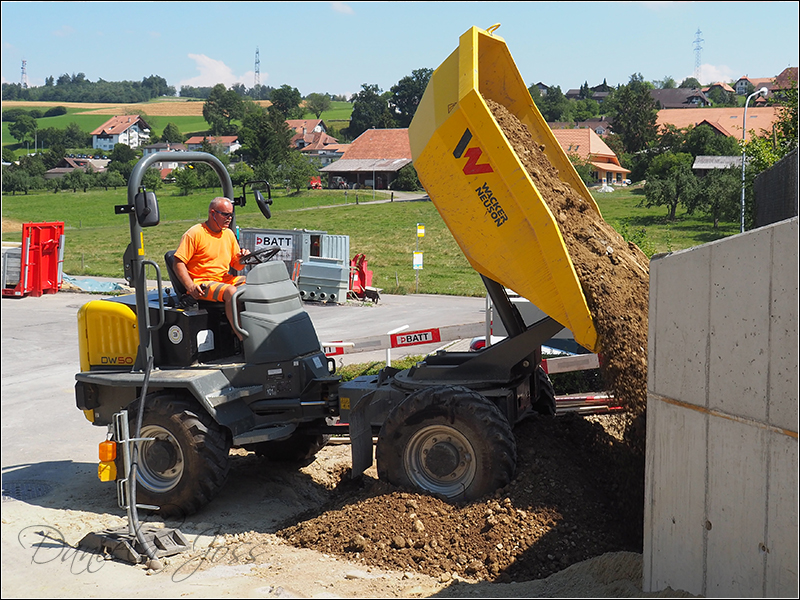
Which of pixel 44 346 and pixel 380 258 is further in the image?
pixel 380 258

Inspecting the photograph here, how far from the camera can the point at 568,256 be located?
19.9 feet

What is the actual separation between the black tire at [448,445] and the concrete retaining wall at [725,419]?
1363 mm

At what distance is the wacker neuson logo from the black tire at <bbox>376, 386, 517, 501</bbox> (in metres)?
1.41

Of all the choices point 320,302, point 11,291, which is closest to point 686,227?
point 320,302

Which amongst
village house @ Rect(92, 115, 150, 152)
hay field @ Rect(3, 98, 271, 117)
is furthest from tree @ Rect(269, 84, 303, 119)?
village house @ Rect(92, 115, 150, 152)

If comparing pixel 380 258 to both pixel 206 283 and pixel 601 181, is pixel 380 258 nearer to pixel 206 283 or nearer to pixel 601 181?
pixel 206 283

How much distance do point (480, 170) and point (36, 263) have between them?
867 inches

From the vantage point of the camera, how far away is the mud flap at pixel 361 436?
22.7 ft

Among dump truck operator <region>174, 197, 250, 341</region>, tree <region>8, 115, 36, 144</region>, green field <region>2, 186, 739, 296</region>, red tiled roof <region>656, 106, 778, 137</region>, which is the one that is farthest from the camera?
red tiled roof <region>656, 106, 778, 137</region>

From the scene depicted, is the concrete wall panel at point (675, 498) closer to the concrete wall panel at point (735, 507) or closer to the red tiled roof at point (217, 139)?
the concrete wall panel at point (735, 507)

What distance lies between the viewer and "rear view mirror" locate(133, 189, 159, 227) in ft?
21.5

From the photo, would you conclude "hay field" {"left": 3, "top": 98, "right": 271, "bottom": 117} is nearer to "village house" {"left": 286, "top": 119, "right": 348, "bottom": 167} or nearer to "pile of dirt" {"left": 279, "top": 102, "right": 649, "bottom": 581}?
"village house" {"left": 286, "top": 119, "right": 348, "bottom": 167}

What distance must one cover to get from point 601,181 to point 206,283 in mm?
70872

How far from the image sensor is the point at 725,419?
444cm
